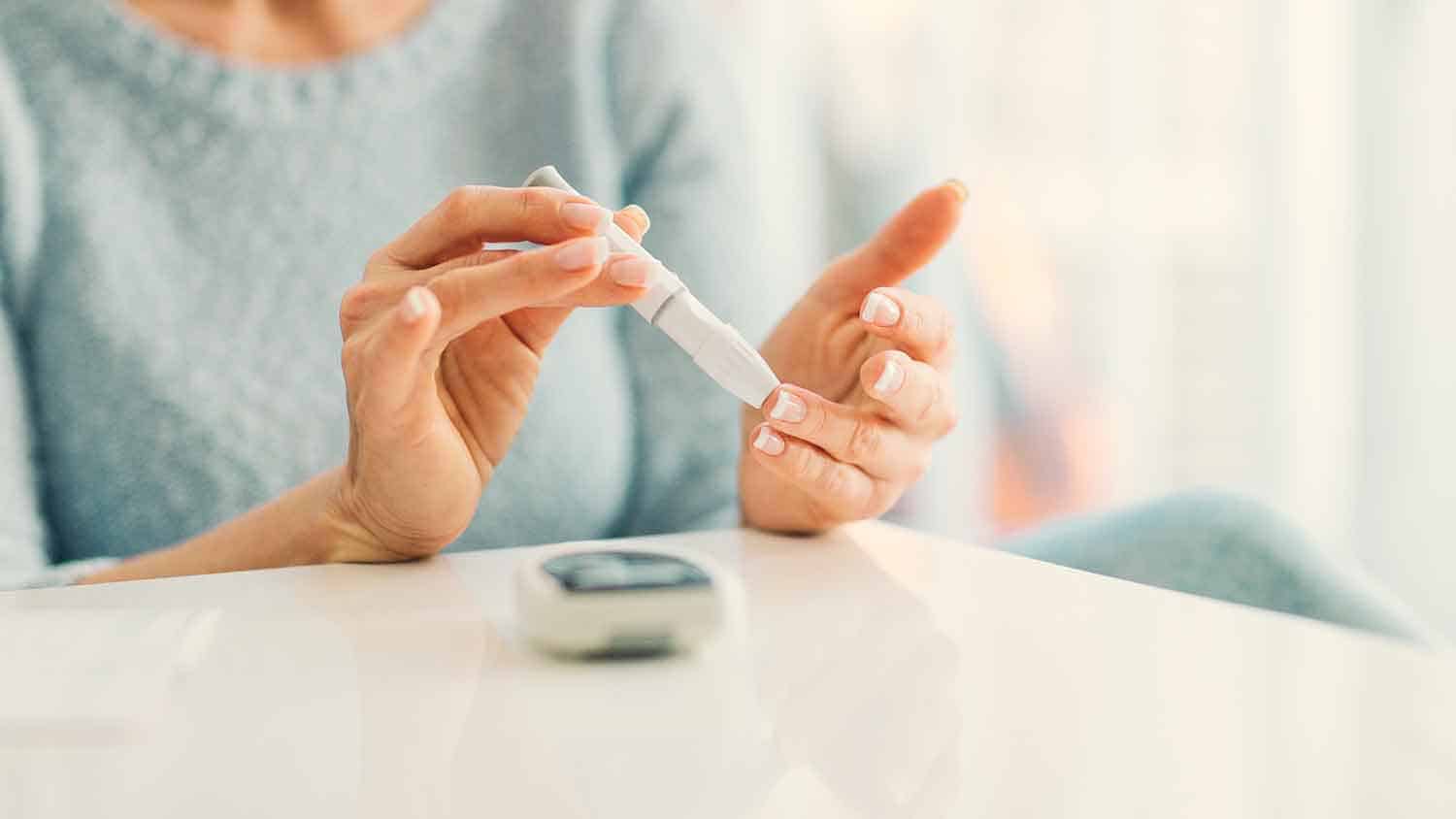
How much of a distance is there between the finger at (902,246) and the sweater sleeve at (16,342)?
36 cm

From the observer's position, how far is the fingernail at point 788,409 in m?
0.40

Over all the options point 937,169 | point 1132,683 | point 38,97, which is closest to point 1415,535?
point 937,169

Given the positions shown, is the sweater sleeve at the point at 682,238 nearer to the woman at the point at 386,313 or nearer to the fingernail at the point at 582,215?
the woman at the point at 386,313

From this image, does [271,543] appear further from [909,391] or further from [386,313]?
[909,391]

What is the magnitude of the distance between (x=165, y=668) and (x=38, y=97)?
16.6 inches

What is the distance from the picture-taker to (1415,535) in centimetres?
142

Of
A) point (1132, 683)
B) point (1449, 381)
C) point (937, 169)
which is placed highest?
point (937, 169)

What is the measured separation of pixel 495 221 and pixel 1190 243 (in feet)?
3.86

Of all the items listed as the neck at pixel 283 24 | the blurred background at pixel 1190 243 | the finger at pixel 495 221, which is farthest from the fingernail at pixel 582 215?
the blurred background at pixel 1190 243

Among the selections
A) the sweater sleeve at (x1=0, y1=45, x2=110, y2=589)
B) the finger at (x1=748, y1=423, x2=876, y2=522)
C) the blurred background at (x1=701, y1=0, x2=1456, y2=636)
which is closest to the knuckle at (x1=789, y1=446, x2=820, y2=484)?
the finger at (x1=748, y1=423, x2=876, y2=522)

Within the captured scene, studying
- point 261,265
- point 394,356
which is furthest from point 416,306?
point 261,265

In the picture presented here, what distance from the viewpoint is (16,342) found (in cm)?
57

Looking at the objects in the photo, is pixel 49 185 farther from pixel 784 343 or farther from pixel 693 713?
pixel 693 713

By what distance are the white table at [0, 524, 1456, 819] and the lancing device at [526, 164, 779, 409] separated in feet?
0.24
